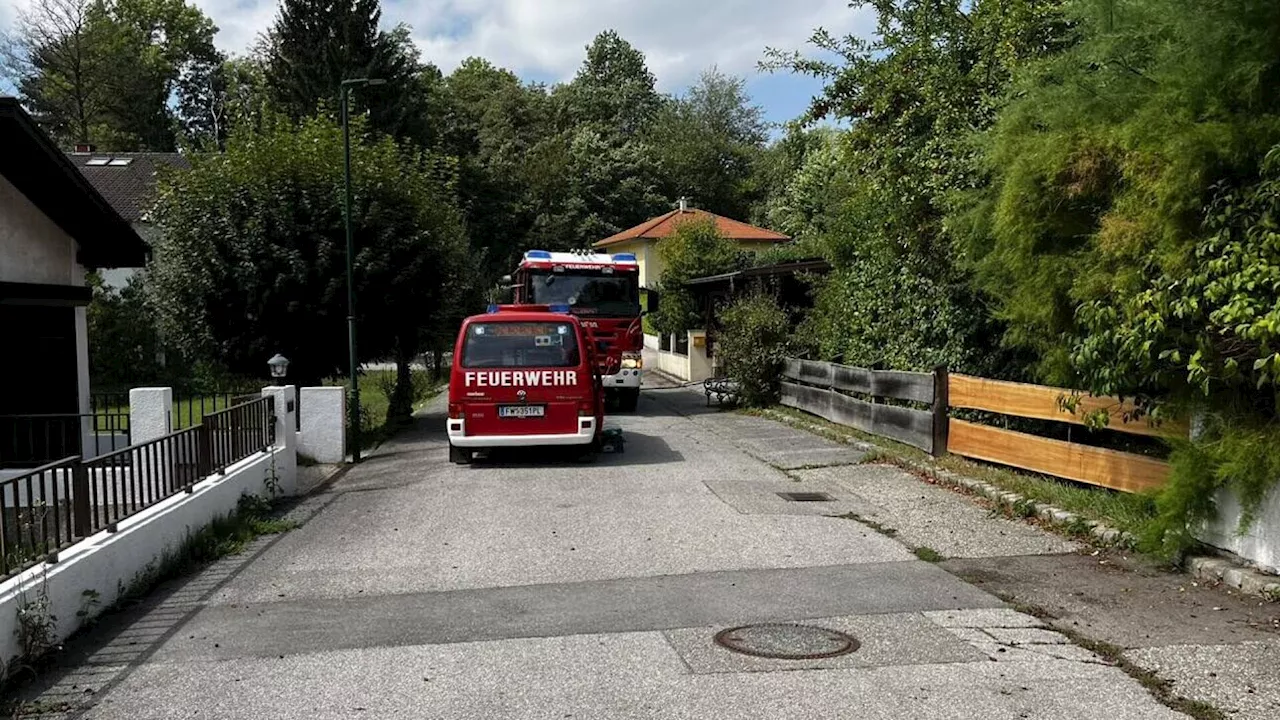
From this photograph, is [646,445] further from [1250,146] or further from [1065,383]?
[1250,146]

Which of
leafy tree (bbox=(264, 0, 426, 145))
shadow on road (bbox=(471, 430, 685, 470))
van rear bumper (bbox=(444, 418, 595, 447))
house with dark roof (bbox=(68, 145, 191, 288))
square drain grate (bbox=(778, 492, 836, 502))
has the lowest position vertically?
square drain grate (bbox=(778, 492, 836, 502))

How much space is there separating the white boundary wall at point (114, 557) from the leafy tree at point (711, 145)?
5153 centimetres

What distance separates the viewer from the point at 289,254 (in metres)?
17.1

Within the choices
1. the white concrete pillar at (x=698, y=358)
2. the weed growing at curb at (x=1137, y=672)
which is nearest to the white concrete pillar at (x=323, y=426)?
the weed growing at curb at (x=1137, y=672)

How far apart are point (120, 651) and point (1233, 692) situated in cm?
591

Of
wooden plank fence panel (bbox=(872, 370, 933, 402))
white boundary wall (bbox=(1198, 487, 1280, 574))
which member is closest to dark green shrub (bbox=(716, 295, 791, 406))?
wooden plank fence panel (bbox=(872, 370, 933, 402))

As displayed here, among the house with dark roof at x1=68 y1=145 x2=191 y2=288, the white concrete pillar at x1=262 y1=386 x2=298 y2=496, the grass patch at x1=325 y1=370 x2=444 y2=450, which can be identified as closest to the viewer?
the white concrete pillar at x1=262 y1=386 x2=298 y2=496

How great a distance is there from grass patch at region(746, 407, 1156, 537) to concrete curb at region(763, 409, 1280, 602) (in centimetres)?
6

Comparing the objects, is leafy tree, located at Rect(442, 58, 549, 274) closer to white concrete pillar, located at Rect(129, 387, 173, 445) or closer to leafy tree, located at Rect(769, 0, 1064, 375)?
leafy tree, located at Rect(769, 0, 1064, 375)

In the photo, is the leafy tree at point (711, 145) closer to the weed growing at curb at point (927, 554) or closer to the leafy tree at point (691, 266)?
the leafy tree at point (691, 266)

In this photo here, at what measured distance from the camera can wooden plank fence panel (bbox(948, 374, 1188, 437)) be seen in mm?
7965

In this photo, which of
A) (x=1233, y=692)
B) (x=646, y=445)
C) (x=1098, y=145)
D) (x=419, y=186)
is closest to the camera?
(x=1233, y=692)

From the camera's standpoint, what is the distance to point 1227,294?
5.88 metres

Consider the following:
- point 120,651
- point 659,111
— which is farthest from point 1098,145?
point 659,111
